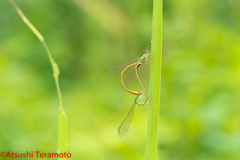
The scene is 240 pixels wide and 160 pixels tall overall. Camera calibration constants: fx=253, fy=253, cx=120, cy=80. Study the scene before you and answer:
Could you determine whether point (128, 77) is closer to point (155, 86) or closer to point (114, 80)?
point (155, 86)

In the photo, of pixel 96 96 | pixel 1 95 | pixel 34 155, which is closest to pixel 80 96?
pixel 96 96

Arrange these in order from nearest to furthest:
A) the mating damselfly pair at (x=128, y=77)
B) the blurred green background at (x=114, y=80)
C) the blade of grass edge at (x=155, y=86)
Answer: the blade of grass edge at (x=155, y=86) → the mating damselfly pair at (x=128, y=77) → the blurred green background at (x=114, y=80)

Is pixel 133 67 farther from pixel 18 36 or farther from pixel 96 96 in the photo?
pixel 18 36

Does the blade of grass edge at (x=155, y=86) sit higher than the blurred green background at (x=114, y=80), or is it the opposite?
the blurred green background at (x=114, y=80)

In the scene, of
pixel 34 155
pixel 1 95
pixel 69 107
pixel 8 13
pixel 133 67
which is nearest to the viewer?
pixel 133 67

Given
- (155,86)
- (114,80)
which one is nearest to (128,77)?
(155,86)

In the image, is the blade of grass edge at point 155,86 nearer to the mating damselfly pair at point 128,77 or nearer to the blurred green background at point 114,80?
the mating damselfly pair at point 128,77

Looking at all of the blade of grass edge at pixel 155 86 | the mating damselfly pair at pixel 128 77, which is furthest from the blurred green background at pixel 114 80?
the blade of grass edge at pixel 155 86
